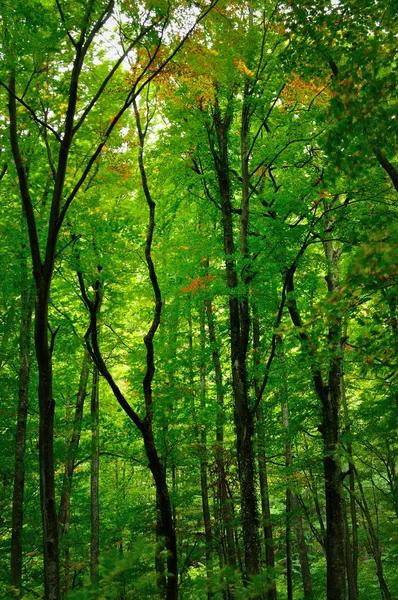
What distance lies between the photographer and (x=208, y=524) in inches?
435

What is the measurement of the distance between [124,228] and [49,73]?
3.33 metres

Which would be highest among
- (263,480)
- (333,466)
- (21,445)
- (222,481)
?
(21,445)

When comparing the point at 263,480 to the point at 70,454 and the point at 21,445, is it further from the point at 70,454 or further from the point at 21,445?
the point at 21,445

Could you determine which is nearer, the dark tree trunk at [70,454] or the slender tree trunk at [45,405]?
the slender tree trunk at [45,405]

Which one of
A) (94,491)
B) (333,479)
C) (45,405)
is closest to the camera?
(45,405)

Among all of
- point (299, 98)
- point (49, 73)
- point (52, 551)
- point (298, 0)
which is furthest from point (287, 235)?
point (52, 551)

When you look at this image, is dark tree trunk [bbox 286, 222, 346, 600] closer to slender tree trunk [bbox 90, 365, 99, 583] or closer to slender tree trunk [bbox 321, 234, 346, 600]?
slender tree trunk [bbox 321, 234, 346, 600]

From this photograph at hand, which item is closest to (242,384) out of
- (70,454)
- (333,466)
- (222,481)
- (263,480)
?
(333,466)

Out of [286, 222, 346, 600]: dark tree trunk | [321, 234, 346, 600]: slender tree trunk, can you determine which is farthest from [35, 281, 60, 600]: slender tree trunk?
[321, 234, 346, 600]: slender tree trunk

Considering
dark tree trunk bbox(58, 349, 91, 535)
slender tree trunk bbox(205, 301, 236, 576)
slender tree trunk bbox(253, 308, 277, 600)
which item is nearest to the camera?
dark tree trunk bbox(58, 349, 91, 535)

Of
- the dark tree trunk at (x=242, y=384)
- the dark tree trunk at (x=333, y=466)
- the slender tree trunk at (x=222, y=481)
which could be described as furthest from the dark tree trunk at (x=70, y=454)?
the dark tree trunk at (x=333, y=466)

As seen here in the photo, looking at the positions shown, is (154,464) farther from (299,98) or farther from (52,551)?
(299,98)

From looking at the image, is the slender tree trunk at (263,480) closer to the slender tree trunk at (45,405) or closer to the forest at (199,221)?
the forest at (199,221)

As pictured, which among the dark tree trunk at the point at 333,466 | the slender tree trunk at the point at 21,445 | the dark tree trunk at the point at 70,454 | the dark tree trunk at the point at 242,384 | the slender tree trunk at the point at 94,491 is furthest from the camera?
the slender tree trunk at the point at 94,491
